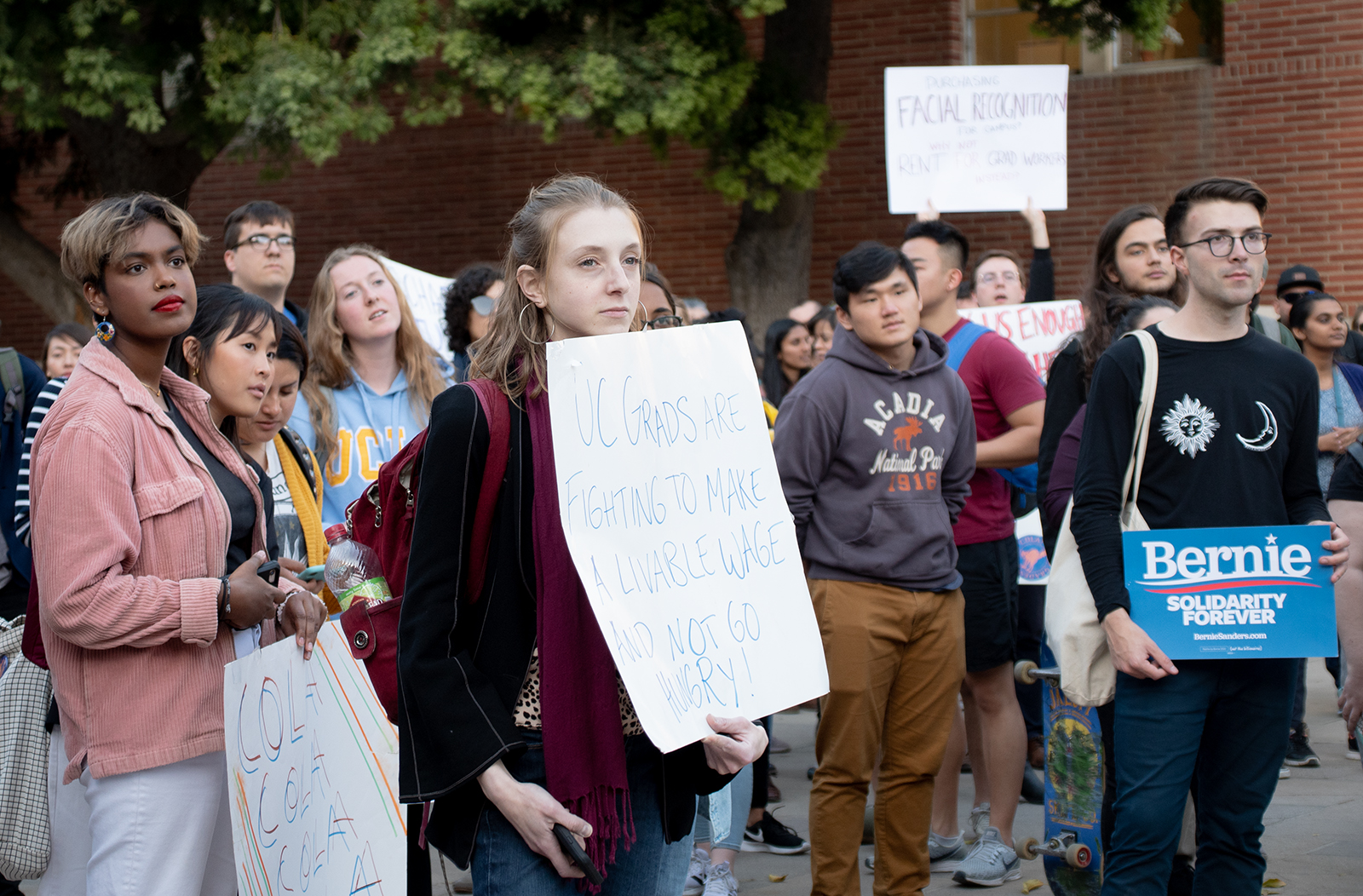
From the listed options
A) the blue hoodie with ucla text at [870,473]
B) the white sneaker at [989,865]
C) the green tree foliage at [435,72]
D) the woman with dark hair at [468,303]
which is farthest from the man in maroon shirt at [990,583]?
the green tree foliage at [435,72]

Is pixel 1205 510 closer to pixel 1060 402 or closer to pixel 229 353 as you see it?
pixel 1060 402

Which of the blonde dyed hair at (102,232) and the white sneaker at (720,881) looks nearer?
the blonde dyed hair at (102,232)

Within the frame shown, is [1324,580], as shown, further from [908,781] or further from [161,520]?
[161,520]

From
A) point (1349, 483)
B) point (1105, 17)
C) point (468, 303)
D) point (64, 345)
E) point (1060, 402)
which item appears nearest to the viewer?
point (1349, 483)

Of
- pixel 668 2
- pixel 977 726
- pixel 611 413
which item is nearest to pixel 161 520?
pixel 611 413

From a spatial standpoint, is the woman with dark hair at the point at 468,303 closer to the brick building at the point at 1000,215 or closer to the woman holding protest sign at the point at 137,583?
the woman holding protest sign at the point at 137,583

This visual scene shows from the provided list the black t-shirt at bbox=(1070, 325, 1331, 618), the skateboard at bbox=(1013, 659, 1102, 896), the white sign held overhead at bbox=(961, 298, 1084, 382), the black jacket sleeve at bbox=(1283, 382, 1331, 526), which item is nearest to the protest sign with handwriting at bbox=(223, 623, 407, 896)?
the black t-shirt at bbox=(1070, 325, 1331, 618)

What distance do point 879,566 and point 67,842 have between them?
95.2 inches

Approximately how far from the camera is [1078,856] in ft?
13.1

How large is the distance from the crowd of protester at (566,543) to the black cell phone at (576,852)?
2 cm

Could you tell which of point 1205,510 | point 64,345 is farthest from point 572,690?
point 64,345

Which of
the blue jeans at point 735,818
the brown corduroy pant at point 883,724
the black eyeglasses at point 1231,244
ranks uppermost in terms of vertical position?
the black eyeglasses at point 1231,244

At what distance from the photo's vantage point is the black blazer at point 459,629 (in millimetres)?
2076

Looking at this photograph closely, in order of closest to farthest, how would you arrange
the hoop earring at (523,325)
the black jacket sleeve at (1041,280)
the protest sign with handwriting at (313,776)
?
the hoop earring at (523,325), the protest sign with handwriting at (313,776), the black jacket sleeve at (1041,280)
